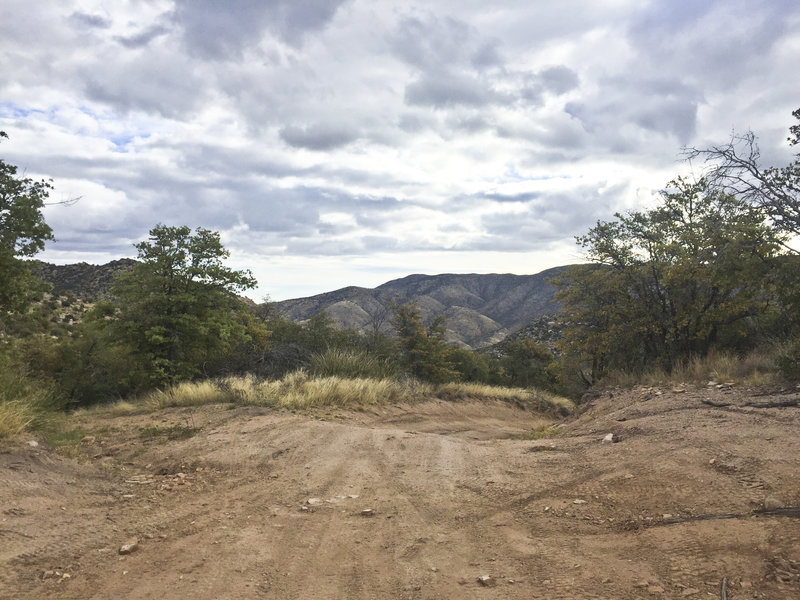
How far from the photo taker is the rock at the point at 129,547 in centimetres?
395

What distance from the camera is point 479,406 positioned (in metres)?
17.7

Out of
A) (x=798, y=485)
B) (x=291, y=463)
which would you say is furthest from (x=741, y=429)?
(x=291, y=463)

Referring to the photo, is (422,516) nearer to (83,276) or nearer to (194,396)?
(194,396)

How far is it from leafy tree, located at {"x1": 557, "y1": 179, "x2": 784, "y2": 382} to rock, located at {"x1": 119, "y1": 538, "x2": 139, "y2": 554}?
1283 centimetres

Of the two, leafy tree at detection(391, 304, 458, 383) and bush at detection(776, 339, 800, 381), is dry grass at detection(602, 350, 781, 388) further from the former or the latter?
leafy tree at detection(391, 304, 458, 383)

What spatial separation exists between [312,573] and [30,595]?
1.88m

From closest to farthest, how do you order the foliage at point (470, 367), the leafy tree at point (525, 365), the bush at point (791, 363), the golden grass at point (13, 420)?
1. the golden grass at point (13, 420)
2. the bush at point (791, 363)
3. the leafy tree at point (525, 365)
4. the foliage at point (470, 367)

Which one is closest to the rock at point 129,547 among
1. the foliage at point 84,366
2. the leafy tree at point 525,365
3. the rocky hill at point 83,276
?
the foliage at point 84,366

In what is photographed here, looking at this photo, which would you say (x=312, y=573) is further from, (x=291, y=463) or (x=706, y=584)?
(x=291, y=463)

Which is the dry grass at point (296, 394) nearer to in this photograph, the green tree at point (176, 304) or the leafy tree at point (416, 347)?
the green tree at point (176, 304)

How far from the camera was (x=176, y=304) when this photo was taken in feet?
67.0

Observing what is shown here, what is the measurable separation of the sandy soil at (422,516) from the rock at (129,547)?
70 millimetres

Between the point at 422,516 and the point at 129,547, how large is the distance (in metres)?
2.63

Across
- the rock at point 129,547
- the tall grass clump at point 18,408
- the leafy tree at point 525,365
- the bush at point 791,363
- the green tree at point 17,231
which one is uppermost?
the green tree at point 17,231
